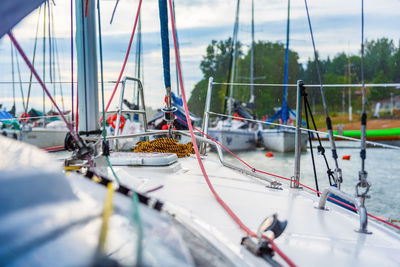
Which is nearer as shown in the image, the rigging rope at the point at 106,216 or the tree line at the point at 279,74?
the rigging rope at the point at 106,216

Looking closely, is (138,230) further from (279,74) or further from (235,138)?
(279,74)

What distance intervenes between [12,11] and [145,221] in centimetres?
84

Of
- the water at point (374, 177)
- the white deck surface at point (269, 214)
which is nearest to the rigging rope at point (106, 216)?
the white deck surface at point (269, 214)

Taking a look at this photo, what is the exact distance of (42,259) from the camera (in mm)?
557

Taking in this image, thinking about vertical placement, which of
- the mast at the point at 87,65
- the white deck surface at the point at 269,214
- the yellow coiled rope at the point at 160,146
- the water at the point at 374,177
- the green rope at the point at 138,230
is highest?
the mast at the point at 87,65

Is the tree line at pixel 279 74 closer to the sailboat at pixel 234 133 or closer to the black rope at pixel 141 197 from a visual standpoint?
the sailboat at pixel 234 133

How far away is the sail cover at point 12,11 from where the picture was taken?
1.07 m

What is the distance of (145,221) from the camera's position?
67 cm

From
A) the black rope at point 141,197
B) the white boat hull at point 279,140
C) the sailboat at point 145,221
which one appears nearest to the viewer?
the sailboat at point 145,221

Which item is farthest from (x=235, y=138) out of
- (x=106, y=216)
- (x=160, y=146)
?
(x=106, y=216)

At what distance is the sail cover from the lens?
107cm

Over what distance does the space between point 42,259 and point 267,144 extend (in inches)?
583

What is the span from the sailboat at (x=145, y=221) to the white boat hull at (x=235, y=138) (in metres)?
11.9

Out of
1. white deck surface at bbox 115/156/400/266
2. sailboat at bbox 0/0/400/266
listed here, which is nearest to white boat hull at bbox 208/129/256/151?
white deck surface at bbox 115/156/400/266
